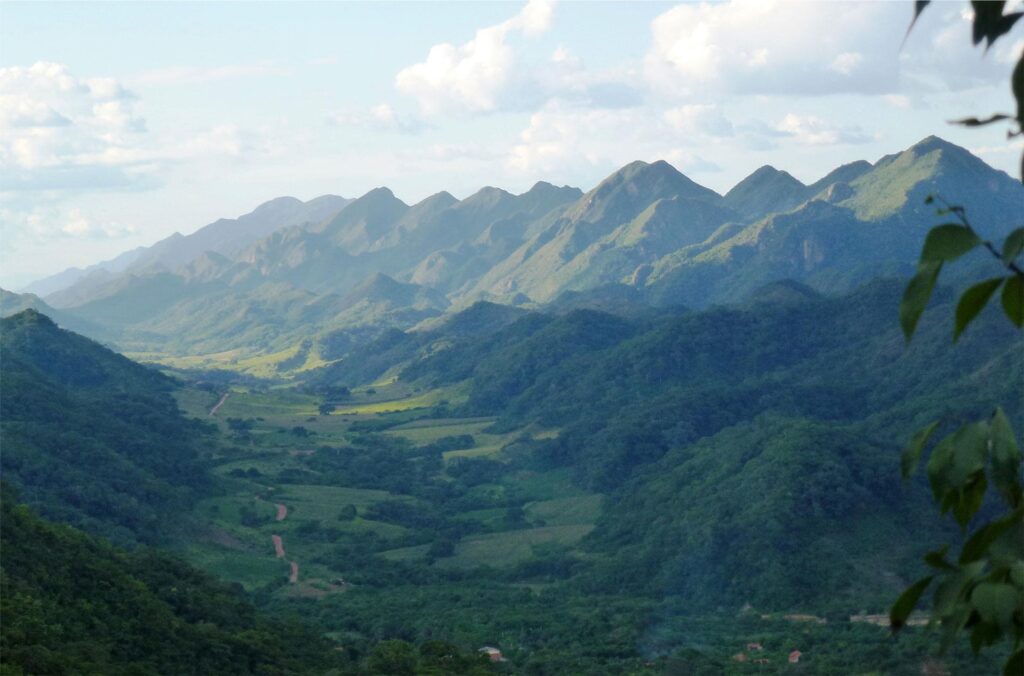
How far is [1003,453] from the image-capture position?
3.82 metres

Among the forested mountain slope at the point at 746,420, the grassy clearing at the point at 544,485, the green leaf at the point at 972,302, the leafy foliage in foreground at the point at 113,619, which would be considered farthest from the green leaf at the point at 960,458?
the grassy clearing at the point at 544,485

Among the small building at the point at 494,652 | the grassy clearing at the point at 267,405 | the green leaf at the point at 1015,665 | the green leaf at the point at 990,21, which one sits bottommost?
the small building at the point at 494,652

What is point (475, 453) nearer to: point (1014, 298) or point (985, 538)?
point (985, 538)

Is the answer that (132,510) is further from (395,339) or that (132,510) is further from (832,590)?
(395,339)

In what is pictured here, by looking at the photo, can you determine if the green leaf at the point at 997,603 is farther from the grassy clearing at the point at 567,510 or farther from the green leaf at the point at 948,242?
the grassy clearing at the point at 567,510

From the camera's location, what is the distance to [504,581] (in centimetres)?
7312

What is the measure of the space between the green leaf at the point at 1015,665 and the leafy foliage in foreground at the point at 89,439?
63.3 metres

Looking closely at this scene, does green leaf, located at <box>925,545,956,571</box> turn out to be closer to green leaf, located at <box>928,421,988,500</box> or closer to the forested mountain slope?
green leaf, located at <box>928,421,988,500</box>

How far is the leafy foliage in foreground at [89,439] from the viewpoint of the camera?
220 feet

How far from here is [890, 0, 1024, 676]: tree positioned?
3.72 metres

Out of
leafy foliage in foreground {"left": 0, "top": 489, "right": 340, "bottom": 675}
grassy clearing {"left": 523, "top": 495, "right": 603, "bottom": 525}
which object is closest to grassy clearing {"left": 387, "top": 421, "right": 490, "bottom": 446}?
grassy clearing {"left": 523, "top": 495, "right": 603, "bottom": 525}

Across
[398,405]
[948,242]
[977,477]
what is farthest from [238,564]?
[398,405]

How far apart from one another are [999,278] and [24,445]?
7367cm

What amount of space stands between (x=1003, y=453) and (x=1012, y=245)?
0.72 m
